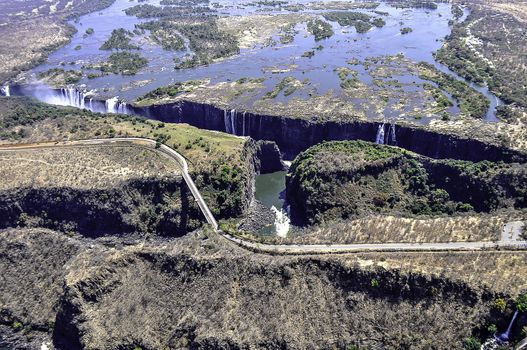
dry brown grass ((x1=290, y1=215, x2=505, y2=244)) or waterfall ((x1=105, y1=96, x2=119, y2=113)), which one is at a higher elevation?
waterfall ((x1=105, y1=96, x2=119, y2=113))

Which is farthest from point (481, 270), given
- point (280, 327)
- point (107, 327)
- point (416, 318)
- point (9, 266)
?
point (9, 266)

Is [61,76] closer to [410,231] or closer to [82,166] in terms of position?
[82,166]

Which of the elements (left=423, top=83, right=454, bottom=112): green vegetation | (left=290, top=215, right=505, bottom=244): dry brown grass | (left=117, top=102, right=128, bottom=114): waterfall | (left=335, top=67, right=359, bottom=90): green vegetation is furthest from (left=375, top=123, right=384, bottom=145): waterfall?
(left=117, top=102, right=128, bottom=114): waterfall

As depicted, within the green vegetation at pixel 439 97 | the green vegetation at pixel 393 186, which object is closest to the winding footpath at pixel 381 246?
the green vegetation at pixel 393 186

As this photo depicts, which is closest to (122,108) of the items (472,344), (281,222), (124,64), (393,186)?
(124,64)

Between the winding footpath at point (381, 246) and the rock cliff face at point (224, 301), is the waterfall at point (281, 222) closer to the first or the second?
the winding footpath at point (381, 246)

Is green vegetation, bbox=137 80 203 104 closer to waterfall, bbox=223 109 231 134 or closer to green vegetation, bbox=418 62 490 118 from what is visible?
waterfall, bbox=223 109 231 134
